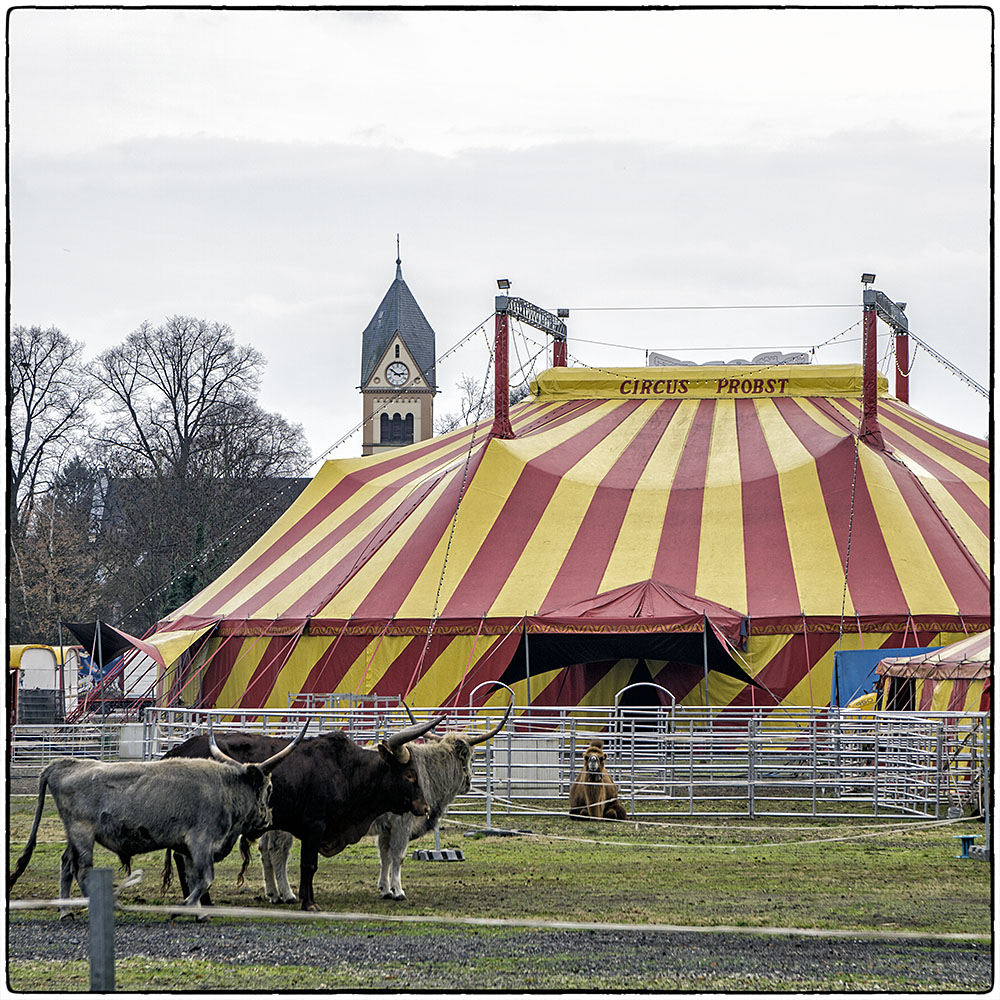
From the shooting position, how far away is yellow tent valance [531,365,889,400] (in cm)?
2352

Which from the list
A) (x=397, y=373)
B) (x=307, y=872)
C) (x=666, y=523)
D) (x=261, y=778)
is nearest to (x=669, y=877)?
(x=307, y=872)

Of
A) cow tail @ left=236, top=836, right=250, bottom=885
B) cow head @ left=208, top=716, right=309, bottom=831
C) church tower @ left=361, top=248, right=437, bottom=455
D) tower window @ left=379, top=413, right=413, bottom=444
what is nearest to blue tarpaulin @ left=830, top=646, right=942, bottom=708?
cow tail @ left=236, top=836, right=250, bottom=885

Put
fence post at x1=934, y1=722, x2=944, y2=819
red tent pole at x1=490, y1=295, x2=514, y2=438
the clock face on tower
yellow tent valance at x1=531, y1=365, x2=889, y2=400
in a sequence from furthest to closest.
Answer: the clock face on tower → yellow tent valance at x1=531, y1=365, x2=889, y2=400 → red tent pole at x1=490, y1=295, x2=514, y2=438 → fence post at x1=934, y1=722, x2=944, y2=819

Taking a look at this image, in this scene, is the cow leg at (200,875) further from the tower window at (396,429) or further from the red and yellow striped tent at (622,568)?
the tower window at (396,429)

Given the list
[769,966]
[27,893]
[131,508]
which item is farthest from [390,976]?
[131,508]

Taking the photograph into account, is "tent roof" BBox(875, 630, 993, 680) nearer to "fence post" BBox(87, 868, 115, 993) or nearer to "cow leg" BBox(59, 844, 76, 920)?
"cow leg" BBox(59, 844, 76, 920)

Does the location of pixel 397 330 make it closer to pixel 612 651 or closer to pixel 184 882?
pixel 612 651

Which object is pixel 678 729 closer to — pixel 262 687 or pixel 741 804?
pixel 741 804

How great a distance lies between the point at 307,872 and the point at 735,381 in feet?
53.0

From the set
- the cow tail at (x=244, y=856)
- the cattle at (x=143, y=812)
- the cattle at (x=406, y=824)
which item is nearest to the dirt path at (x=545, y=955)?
the cattle at (x=143, y=812)

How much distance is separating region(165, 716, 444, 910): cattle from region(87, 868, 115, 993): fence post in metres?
3.66

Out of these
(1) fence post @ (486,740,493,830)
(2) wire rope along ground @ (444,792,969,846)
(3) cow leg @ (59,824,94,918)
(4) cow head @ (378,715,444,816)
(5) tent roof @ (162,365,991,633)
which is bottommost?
(2) wire rope along ground @ (444,792,969,846)

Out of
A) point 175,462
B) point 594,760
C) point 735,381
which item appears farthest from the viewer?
point 175,462

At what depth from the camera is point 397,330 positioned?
268ft
